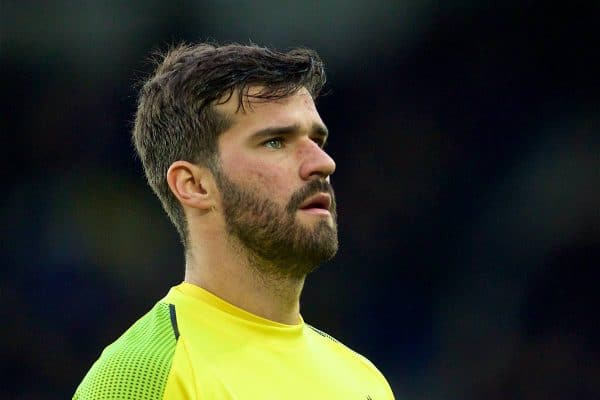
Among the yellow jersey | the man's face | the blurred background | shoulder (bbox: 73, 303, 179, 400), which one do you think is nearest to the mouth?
the man's face

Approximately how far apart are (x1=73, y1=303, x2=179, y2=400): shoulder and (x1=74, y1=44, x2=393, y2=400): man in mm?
59

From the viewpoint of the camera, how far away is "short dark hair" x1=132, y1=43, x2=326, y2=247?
2.24 meters

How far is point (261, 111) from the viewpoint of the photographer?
87.4 inches

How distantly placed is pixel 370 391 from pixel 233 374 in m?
0.57

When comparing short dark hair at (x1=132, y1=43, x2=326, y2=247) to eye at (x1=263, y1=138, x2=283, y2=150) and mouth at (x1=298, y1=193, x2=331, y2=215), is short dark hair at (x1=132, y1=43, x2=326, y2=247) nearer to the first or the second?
eye at (x1=263, y1=138, x2=283, y2=150)

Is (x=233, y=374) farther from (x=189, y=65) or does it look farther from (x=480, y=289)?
(x=480, y=289)

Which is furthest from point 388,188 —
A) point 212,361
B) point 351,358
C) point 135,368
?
point 135,368

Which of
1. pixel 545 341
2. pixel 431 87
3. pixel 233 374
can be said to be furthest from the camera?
pixel 431 87

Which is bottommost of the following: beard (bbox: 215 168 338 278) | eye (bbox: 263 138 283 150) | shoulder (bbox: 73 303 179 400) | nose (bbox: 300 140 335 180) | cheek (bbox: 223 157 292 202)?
shoulder (bbox: 73 303 179 400)

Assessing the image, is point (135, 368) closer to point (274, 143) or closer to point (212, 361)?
point (212, 361)

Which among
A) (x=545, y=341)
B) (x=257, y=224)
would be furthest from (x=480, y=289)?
(x=257, y=224)

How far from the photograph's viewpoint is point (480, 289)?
5766 mm

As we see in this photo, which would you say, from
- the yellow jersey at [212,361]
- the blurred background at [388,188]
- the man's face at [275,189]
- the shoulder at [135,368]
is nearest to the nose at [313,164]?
the man's face at [275,189]

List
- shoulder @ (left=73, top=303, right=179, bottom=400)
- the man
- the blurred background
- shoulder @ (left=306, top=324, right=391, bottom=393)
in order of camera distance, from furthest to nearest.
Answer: the blurred background
shoulder @ (left=306, top=324, right=391, bottom=393)
the man
shoulder @ (left=73, top=303, right=179, bottom=400)
